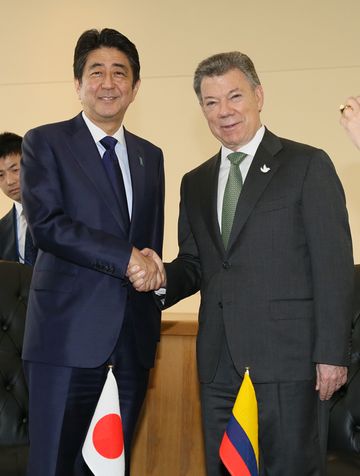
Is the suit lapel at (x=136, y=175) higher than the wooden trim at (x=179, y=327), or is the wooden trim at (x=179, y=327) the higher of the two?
the suit lapel at (x=136, y=175)

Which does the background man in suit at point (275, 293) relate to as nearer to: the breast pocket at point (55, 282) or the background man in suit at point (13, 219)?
the breast pocket at point (55, 282)

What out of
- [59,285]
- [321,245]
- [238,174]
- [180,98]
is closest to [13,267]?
[59,285]

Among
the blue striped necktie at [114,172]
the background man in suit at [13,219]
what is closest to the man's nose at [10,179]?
the background man in suit at [13,219]

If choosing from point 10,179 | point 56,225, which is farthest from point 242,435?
point 10,179

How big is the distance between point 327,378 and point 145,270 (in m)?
0.63

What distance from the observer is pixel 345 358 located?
2.46 metres

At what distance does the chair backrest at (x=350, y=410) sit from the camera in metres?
2.86

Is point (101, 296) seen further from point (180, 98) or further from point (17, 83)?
point (17, 83)

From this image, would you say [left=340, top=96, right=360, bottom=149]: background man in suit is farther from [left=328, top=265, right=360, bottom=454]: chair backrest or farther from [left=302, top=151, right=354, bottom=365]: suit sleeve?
[left=328, top=265, right=360, bottom=454]: chair backrest

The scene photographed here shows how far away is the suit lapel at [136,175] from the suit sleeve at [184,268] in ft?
0.75

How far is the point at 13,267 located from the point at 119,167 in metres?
0.86

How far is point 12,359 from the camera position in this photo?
3.15 meters

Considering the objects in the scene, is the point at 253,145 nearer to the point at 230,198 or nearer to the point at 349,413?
the point at 230,198

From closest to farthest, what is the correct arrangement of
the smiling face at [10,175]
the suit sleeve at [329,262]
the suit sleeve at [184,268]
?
the suit sleeve at [329,262], the suit sleeve at [184,268], the smiling face at [10,175]
